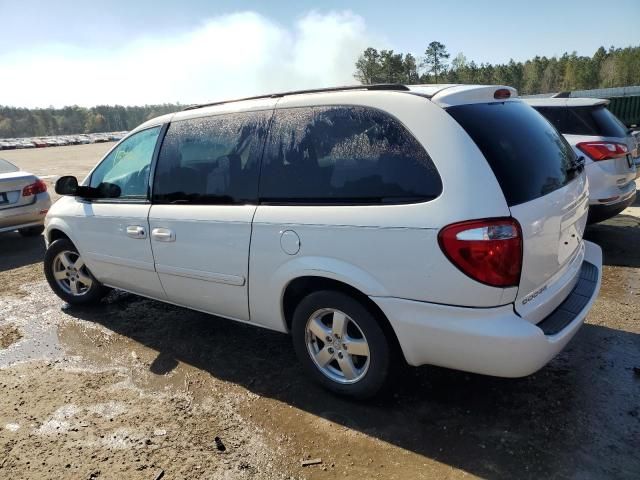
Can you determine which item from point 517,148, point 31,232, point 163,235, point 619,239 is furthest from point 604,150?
point 31,232

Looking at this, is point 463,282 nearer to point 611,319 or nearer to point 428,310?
point 428,310

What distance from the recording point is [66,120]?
479ft

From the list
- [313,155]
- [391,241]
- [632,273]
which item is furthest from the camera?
[632,273]

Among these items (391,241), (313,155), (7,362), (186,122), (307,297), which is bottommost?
(7,362)

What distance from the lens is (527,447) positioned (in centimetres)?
249

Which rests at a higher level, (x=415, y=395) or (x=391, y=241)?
(x=391, y=241)

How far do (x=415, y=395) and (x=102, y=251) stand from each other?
292 cm

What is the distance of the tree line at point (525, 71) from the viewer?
75.6m

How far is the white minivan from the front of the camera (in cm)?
233

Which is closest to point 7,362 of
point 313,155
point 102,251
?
point 102,251

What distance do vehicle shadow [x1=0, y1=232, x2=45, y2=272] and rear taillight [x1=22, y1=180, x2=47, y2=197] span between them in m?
0.89

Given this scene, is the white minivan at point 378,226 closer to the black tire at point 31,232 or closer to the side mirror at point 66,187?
the side mirror at point 66,187

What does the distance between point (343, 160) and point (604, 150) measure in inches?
173

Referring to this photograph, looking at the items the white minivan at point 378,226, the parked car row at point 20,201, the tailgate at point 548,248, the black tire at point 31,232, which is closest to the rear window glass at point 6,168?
the parked car row at point 20,201
